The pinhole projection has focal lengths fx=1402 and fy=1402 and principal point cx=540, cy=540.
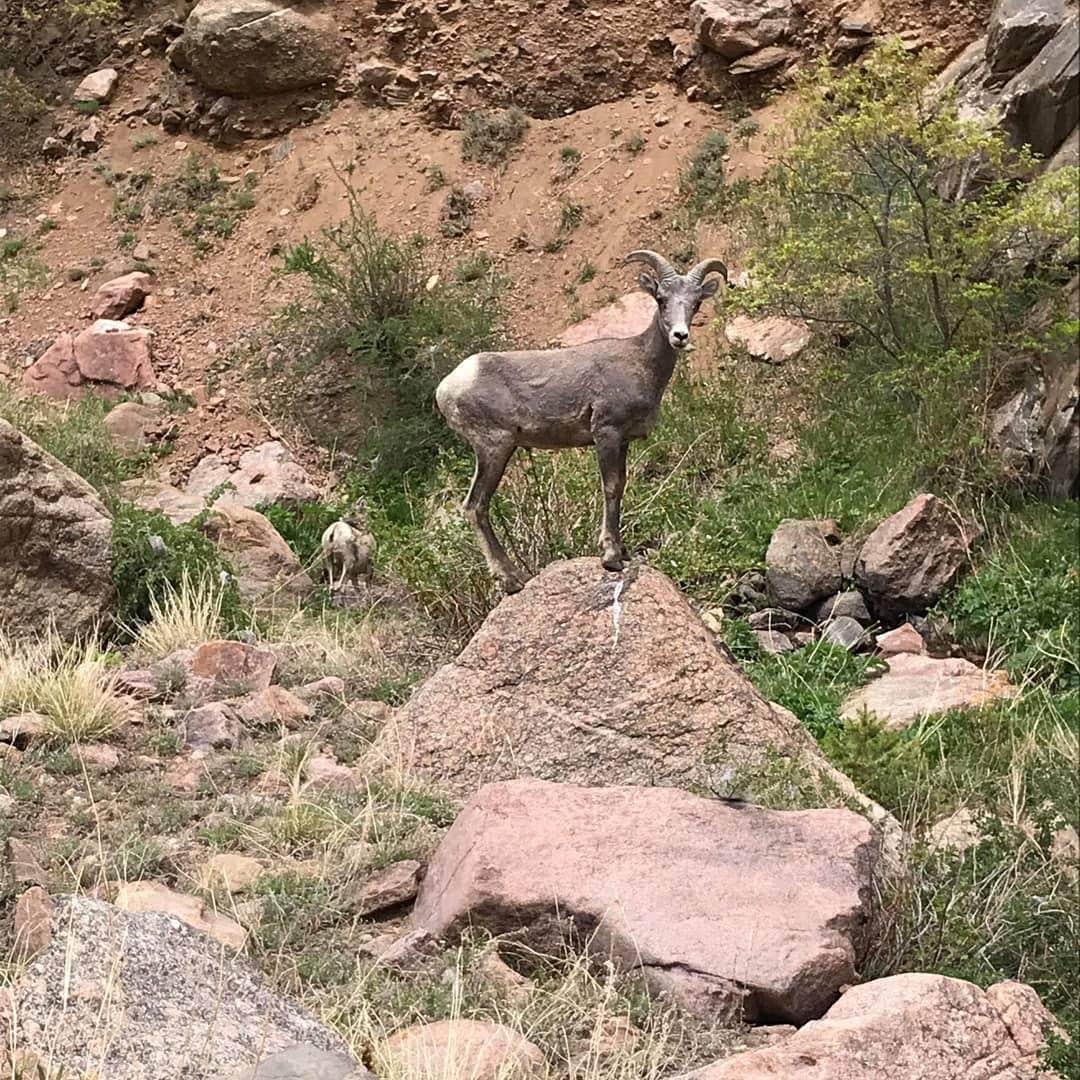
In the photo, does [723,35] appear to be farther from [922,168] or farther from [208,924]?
[208,924]

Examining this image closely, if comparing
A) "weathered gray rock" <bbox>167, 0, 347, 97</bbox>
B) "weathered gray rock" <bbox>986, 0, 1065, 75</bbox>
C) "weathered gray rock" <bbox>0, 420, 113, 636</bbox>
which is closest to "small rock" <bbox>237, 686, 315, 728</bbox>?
"weathered gray rock" <bbox>0, 420, 113, 636</bbox>

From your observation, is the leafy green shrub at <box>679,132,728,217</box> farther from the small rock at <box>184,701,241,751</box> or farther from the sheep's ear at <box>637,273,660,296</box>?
the small rock at <box>184,701,241,751</box>

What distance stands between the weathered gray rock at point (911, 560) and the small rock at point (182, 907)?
5879 mm

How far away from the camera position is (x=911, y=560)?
9.30 meters

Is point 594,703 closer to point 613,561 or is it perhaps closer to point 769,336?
point 613,561

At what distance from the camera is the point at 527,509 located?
7.56 metres

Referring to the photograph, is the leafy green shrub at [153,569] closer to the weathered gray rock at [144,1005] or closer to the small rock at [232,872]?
the small rock at [232,872]

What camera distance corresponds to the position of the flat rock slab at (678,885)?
169 inches

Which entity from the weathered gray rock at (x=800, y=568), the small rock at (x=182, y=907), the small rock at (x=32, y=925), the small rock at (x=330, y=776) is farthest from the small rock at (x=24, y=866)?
the weathered gray rock at (x=800, y=568)

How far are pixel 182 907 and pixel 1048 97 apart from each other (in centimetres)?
1024

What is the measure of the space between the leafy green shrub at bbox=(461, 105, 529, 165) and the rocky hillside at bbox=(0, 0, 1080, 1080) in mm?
92

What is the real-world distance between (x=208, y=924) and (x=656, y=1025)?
56.3 inches

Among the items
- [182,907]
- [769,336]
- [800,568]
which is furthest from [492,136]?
[182,907]

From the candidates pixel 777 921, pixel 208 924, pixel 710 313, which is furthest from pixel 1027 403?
pixel 208 924
